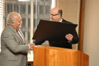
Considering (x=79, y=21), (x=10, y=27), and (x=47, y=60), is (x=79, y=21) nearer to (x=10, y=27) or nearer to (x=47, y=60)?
(x=10, y=27)

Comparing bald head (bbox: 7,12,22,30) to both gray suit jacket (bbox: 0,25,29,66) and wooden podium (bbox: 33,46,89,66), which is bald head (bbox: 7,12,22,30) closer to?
gray suit jacket (bbox: 0,25,29,66)

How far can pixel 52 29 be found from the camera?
117 cm

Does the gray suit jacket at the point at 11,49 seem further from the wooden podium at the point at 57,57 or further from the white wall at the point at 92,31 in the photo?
the white wall at the point at 92,31

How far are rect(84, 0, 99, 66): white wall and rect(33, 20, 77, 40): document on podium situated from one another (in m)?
1.26

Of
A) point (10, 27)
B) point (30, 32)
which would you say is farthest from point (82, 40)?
point (10, 27)

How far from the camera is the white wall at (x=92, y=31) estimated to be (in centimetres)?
234

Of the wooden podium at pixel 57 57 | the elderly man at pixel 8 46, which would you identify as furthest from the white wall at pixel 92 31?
the wooden podium at pixel 57 57

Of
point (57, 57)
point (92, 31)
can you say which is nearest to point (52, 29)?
point (57, 57)

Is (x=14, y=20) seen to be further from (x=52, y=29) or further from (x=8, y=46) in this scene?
(x=52, y=29)

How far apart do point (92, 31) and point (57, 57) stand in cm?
171

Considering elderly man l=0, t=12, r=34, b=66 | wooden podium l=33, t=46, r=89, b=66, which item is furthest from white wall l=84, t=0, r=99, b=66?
wooden podium l=33, t=46, r=89, b=66

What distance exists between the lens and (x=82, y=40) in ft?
9.61

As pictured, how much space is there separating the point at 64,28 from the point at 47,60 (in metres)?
0.30

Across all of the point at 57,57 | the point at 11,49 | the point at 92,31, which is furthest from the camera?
the point at 92,31
